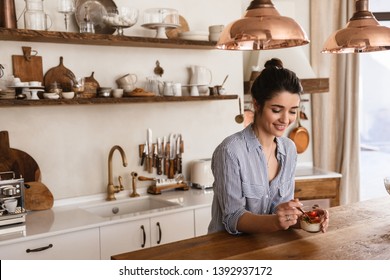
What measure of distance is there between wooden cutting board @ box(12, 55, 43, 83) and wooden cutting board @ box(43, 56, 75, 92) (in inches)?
1.8

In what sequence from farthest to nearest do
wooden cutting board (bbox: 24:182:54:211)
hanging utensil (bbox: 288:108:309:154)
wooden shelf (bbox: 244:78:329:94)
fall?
hanging utensil (bbox: 288:108:309:154), wooden shelf (bbox: 244:78:329:94), wooden cutting board (bbox: 24:182:54:211)

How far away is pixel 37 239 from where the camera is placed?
2.71 metres

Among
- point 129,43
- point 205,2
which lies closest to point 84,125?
point 129,43

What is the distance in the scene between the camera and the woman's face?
2.19 meters

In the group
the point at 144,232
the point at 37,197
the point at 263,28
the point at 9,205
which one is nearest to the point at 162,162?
the point at 144,232

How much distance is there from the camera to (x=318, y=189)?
431 cm

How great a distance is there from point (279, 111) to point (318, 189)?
7.52ft

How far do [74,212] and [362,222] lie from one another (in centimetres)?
183

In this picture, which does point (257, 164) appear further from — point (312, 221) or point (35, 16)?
point (35, 16)

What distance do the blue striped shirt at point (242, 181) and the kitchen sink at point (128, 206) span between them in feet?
3.63

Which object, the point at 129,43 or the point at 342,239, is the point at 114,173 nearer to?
the point at 129,43

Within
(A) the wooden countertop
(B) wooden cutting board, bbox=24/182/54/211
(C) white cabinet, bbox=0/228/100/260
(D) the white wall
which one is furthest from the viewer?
(D) the white wall

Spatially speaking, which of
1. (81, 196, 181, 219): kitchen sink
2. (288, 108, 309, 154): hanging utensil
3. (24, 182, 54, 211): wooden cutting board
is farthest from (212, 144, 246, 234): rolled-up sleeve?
(288, 108, 309, 154): hanging utensil

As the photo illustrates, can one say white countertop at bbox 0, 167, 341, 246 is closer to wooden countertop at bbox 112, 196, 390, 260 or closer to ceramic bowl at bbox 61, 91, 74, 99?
ceramic bowl at bbox 61, 91, 74, 99
